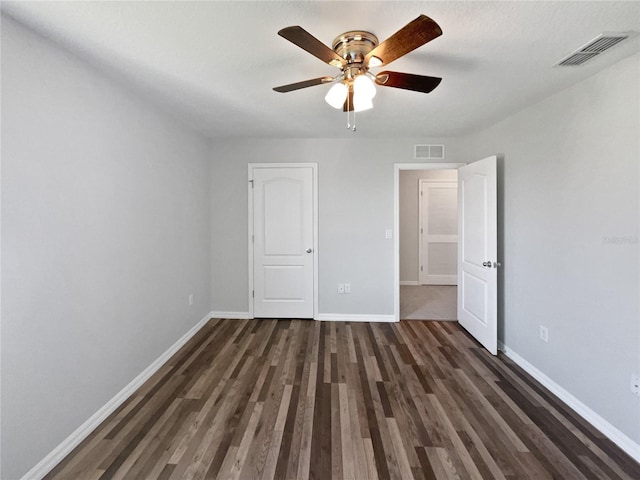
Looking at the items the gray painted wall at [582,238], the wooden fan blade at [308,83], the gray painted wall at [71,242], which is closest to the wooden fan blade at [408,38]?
the wooden fan blade at [308,83]

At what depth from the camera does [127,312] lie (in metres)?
2.29

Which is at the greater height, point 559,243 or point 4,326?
point 559,243

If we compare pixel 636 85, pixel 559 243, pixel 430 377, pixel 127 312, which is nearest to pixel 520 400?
pixel 430 377

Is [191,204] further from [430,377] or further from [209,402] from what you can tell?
[430,377]

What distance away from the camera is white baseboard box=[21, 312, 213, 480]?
1580 mm

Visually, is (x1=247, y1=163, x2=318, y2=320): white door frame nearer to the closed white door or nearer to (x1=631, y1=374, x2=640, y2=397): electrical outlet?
the closed white door

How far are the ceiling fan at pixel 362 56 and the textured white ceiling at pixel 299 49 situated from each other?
3.0 inches

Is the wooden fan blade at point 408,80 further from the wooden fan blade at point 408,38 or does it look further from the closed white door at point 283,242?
the closed white door at point 283,242

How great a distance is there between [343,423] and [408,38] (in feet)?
7.22

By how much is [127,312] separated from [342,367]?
1.83 metres

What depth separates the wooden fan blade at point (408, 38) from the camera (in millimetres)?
1177

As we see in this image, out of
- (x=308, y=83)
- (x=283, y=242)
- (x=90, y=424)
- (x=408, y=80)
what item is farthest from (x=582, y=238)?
(x=90, y=424)

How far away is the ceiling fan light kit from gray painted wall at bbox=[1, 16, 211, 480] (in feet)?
4.18

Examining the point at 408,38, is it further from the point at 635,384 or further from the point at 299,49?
the point at 635,384
